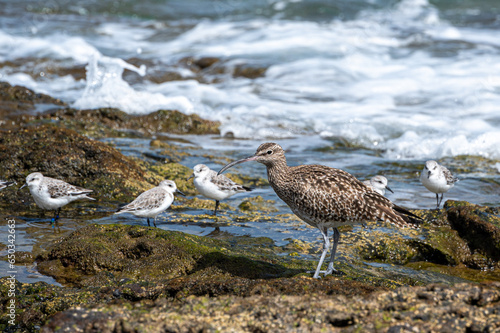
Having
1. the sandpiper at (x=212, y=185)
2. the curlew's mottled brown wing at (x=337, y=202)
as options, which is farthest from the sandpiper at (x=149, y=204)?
the curlew's mottled brown wing at (x=337, y=202)

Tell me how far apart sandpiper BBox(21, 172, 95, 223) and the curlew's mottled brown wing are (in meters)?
3.56

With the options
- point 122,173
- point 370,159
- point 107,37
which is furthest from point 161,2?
point 122,173

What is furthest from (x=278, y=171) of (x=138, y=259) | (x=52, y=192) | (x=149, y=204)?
(x=52, y=192)

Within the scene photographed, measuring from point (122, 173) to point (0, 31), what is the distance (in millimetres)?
19426

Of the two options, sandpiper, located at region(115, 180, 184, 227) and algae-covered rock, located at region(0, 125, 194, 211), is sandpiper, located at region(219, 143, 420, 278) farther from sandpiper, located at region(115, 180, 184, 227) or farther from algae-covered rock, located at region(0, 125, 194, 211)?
algae-covered rock, located at region(0, 125, 194, 211)

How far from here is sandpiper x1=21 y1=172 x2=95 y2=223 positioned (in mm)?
7484

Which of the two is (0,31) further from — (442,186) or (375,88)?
(442,186)

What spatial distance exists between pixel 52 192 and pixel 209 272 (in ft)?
10.7

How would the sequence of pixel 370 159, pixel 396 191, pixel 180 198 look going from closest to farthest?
1. pixel 180 198
2. pixel 396 191
3. pixel 370 159

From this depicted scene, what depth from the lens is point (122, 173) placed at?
28.7 ft

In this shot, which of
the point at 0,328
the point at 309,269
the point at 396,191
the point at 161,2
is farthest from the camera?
the point at 161,2

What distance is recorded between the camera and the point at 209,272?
5.38m

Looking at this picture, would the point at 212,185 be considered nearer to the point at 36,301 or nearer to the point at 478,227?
the point at 478,227

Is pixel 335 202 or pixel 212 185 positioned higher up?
pixel 335 202
